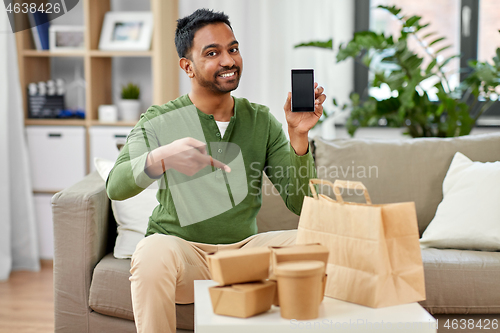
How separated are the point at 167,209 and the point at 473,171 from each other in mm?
1044

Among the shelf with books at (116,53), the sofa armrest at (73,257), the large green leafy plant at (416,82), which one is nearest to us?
the sofa armrest at (73,257)

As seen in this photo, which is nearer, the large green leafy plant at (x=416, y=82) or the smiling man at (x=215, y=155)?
the smiling man at (x=215, y=155)

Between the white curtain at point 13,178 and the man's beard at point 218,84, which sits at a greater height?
the man's beard at point 218,84

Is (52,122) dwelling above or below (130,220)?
above

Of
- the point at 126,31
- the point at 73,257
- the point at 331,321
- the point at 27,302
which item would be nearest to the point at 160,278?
the point at 331,321

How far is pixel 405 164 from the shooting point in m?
1.78

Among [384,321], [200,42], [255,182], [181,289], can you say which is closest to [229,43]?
[200,42]

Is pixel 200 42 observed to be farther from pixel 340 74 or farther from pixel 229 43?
pixel 340 74

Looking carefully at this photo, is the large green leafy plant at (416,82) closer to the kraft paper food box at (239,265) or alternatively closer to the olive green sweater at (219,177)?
the olive green sweater at (219,177)

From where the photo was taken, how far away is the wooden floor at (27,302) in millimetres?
1858

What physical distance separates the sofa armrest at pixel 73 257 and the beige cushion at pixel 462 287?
102cm

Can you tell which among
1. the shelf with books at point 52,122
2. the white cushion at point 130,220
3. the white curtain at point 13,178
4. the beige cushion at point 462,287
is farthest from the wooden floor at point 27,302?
the beige cushion at point 462,287

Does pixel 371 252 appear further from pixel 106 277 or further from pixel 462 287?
pixel 106 277

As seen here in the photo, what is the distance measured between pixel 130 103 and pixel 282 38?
92cm
